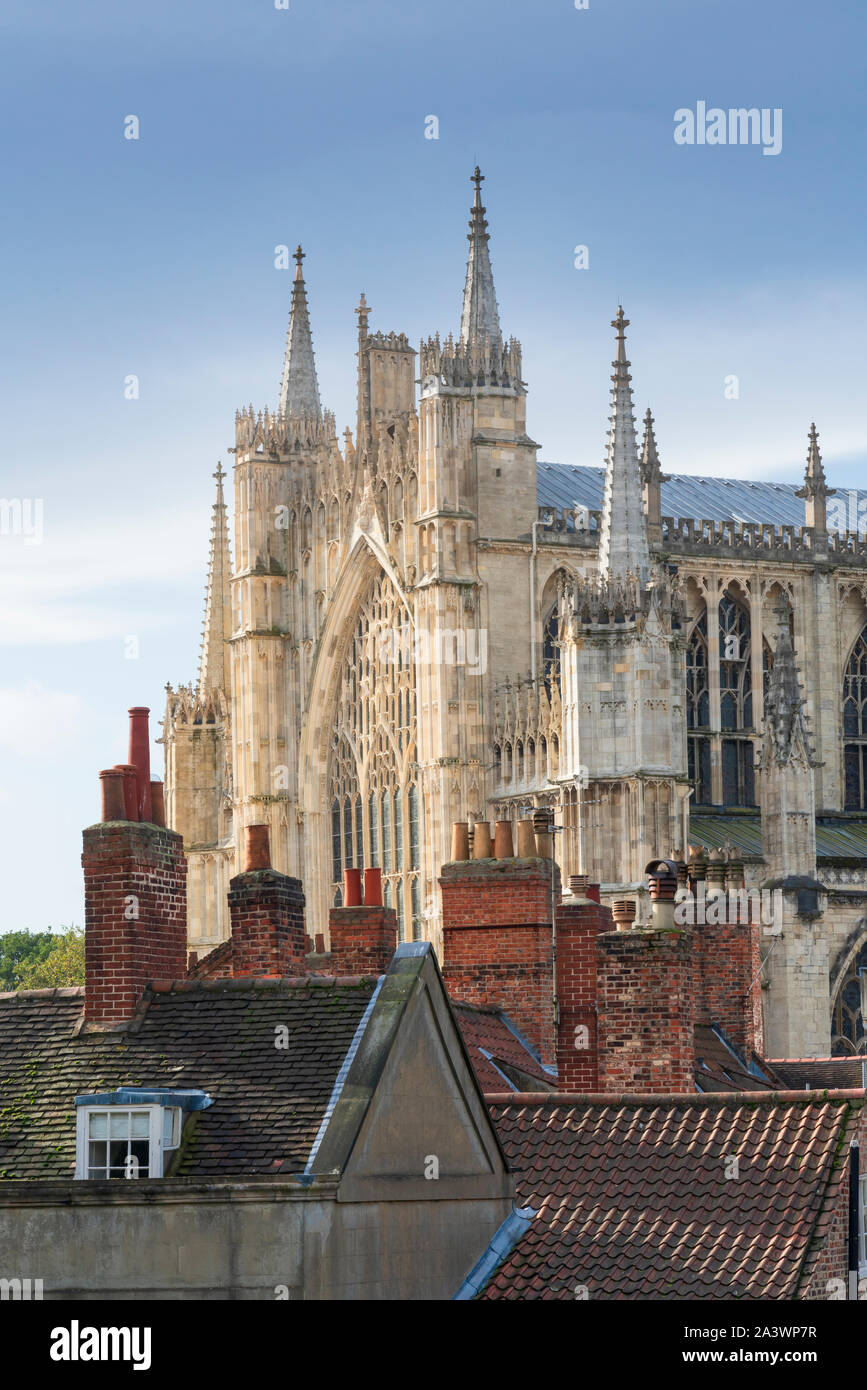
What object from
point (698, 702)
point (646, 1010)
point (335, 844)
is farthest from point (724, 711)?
point (646, 1010)

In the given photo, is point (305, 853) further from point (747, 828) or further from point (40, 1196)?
point (40, 1196)

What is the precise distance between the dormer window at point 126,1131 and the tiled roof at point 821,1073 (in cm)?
1432

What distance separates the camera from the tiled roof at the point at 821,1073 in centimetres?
3475

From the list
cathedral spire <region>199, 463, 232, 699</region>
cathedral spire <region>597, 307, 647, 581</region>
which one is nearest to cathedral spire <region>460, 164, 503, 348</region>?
cathedral spire <region>597, 307, 647, 581</region>

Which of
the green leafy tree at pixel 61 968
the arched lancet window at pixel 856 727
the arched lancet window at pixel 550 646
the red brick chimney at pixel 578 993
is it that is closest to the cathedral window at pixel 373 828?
the arched lancet window at pixel 550 646

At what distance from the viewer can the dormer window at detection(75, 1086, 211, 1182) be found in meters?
20.0

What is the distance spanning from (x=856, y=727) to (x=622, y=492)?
15.4 m

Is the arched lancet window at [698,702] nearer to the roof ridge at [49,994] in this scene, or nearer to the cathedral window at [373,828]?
the cathedral window at [373,828]

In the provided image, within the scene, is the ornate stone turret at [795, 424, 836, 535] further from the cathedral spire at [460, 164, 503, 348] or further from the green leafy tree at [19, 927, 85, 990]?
the green leafy tree at [19, 927, 85, 990]

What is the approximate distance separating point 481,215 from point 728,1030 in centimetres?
3442

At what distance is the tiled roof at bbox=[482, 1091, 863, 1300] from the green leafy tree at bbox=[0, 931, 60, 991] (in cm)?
9717

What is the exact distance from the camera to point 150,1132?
1998cm

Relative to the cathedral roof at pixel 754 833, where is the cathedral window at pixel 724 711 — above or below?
above
